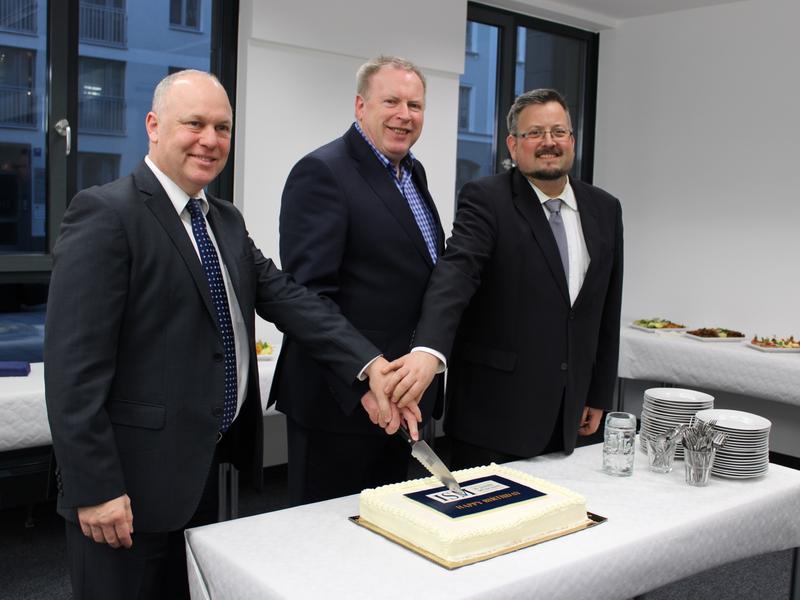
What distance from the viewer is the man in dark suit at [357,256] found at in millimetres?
2027

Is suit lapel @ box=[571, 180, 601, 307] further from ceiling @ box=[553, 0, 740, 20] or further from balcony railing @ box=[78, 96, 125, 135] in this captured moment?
ceiling @ box=[553, 0, 740, 20]

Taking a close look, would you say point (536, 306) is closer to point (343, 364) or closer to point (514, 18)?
point (343, 364)

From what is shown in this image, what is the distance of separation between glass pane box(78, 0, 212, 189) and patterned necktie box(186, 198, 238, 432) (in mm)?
2326

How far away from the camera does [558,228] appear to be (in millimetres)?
2207

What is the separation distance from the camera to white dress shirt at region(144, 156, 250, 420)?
162cm

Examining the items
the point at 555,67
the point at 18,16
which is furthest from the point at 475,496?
the point at 555,67

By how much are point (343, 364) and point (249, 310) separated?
0.25 metres

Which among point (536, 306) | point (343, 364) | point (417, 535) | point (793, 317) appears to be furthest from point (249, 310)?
point (793, 317)

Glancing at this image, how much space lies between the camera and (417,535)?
143 cm

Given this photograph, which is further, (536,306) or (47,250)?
→ (47,250)

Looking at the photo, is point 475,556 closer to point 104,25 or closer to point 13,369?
point 13,369

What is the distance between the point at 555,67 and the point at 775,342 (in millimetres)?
2431

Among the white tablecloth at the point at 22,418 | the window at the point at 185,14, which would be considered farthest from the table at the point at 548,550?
the window at the point at 185,14

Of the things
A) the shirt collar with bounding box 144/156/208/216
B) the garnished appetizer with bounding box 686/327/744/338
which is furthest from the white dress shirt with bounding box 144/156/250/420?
the garnished appetizer with bounding box 686/327/744/338
